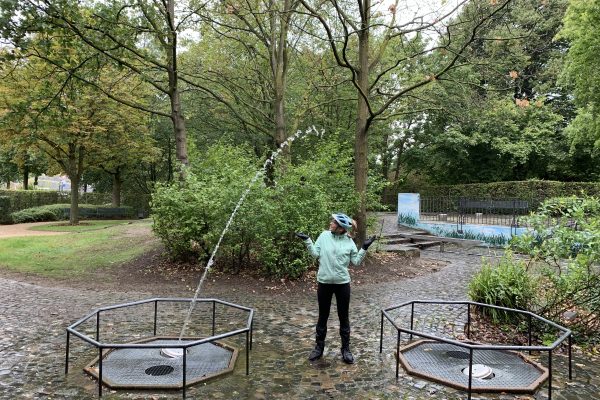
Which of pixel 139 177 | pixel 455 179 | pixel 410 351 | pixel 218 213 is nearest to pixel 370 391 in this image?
pixel 410 351

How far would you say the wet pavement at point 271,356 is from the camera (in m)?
4.59

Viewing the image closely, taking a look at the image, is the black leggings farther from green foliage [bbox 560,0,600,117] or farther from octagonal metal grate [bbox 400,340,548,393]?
green foliage [bbox 560,0,600,117]

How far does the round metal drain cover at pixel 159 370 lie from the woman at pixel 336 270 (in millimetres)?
1698

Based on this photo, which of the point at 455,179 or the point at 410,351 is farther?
the point at 455,179

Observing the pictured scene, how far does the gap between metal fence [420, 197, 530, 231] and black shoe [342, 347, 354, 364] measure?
43.9 feet

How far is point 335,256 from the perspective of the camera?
17.5ft

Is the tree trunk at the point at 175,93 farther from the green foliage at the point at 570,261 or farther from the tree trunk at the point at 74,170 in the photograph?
the tree trunk at the point at 74,170

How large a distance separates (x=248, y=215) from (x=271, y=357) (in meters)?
4.95

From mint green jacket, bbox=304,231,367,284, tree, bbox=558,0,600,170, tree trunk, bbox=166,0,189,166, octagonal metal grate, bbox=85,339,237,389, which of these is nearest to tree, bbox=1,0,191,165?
tree trunk, bbox=166,0,189,166

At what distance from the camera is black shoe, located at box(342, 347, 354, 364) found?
5.38m

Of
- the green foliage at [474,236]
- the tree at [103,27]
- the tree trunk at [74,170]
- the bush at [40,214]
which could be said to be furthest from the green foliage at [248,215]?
the bush at [40,214]

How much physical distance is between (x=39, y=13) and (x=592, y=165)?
32.8m

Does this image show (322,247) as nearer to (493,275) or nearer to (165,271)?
(493,275)

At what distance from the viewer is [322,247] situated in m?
5.48
